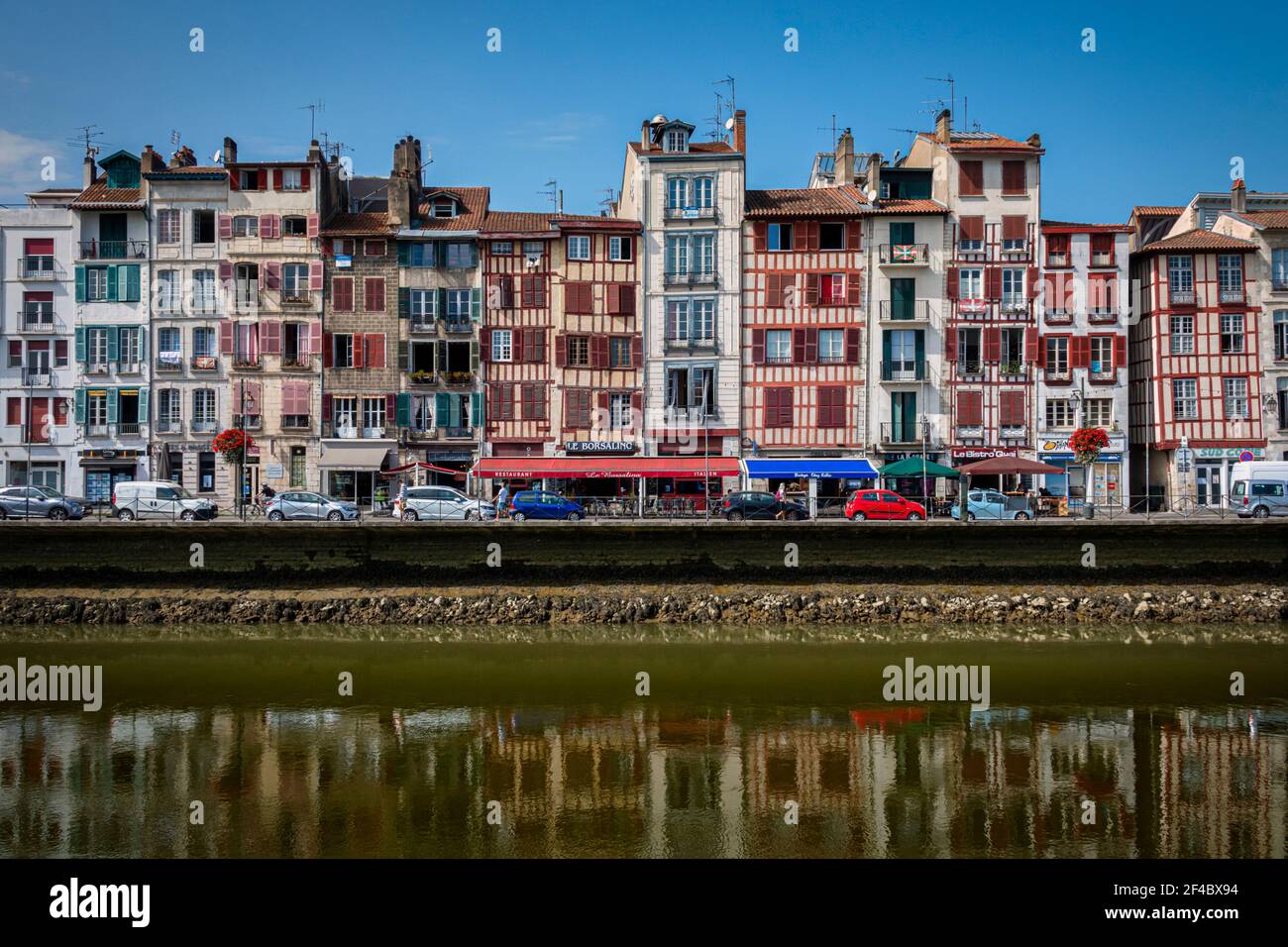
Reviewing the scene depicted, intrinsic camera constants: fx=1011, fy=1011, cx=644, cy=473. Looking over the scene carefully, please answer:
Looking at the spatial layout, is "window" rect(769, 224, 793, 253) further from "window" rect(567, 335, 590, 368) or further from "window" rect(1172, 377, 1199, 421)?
"window" rect(1172, 377, 1199, 421)

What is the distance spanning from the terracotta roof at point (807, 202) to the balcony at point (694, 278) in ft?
9.75

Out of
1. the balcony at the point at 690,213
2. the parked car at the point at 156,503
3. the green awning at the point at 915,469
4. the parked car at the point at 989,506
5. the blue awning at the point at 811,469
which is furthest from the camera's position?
the balcony at the point at 690,213

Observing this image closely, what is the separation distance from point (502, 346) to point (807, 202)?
14812mm

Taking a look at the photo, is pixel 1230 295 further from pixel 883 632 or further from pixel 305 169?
pixel 305 169

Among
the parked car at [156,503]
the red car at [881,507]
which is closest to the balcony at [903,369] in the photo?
the red car at [881,507]

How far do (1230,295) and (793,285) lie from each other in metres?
18.6

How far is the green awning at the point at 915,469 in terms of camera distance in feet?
126

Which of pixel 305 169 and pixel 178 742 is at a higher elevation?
pixel 305 169

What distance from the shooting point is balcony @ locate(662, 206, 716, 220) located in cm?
4328

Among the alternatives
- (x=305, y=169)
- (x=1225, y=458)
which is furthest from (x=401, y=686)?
(x=1225, y=458)

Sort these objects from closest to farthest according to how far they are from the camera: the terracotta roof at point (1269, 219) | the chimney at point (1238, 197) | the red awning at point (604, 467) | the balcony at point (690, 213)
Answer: the red awning at point (604, 467) → the terracotta roof at point (1269, 219) → the balcony at point (690, 213) → the chimney at point (1238, 197)

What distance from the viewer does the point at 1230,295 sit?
4309 cm

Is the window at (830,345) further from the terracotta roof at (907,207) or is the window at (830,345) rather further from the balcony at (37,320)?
the balcony at (37,320)

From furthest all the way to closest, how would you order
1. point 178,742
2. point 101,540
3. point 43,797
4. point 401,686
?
point 101,540, point 401,686, point 178,742, point 43,797
